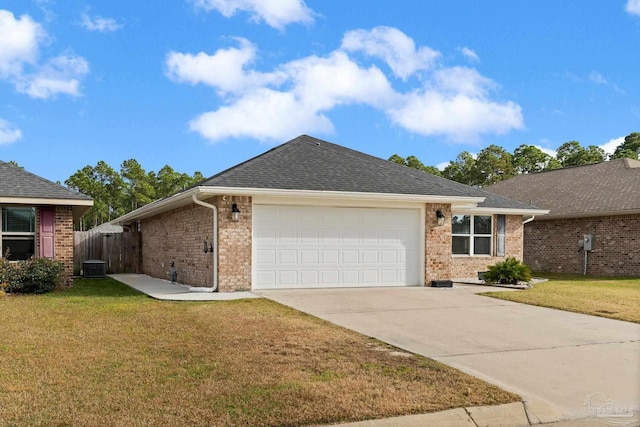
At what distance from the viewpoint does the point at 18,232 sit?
14.4 m

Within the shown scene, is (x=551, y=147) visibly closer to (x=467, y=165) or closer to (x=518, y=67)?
(x=467, y=165)

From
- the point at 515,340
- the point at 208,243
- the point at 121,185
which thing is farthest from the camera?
the point at 121,185

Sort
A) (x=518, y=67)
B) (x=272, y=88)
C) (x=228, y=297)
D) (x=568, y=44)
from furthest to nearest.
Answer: (x=272, y=88) → (x=518, y=67) → (x=568, y=44) → (x=228, y=297)

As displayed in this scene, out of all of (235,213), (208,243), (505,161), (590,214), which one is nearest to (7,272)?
(208,243)

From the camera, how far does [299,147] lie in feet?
54.4

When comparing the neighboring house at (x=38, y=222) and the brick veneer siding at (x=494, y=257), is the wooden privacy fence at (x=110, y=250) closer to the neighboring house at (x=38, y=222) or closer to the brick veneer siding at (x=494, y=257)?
the neighboring house at (x=38, y=222)

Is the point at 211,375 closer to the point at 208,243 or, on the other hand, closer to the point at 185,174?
the point at 208,243

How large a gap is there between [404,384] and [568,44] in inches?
472

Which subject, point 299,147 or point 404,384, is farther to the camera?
point 299,147

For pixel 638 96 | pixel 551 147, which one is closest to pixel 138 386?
pixel 638 96

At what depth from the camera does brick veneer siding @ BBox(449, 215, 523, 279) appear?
1864 centimetres

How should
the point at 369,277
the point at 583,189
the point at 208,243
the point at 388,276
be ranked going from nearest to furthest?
the point at 208,243, the point at 369,277, the point at 388,276, the point at 583,189

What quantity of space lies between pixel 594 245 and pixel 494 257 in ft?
18.8

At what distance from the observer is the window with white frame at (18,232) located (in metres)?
14.3
